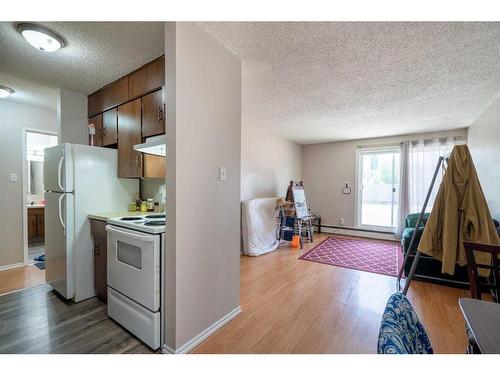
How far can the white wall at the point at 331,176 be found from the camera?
540cm

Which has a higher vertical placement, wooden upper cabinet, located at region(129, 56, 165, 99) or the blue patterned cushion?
wooden upper cabinet, located at region(129, 56, 165, 99)

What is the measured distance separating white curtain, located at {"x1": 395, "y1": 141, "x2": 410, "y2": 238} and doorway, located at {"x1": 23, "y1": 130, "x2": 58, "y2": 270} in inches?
245

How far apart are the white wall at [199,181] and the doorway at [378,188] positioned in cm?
429

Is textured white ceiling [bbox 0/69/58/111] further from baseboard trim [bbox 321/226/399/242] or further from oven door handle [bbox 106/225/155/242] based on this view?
baseboard trim [bbox 321/226/399/242]

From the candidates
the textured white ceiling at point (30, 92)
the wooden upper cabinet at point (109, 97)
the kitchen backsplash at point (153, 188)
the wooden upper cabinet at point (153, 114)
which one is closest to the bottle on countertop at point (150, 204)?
the kitchen backsplash at point (153, 188)

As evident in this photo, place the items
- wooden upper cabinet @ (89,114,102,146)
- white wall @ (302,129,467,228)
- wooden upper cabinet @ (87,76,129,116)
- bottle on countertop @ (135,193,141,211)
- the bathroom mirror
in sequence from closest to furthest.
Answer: wooden upper cabinet @ (87,76,129,116) → bottle on countertop @ (135,193,141,211) → wooden upper cabinet @ (89,114,102,146) → the bathroom mirror → white wall @ (302,129,467,228)

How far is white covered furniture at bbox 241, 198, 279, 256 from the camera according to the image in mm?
3795

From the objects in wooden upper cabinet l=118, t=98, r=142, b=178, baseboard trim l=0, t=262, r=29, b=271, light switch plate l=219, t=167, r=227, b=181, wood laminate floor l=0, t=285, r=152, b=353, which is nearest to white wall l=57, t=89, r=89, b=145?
wooden upper cabinet l=118, t=98, r=142, b=178

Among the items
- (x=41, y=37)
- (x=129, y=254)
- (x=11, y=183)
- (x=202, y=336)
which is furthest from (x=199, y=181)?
(x=11, y=183)

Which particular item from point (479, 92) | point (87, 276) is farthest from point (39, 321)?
point (479, 92)

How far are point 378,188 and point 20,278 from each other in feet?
20.8

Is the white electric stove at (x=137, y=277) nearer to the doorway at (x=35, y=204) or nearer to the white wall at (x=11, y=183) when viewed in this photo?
the doorway at (x=35, y=204)

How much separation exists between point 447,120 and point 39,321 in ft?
19.0
